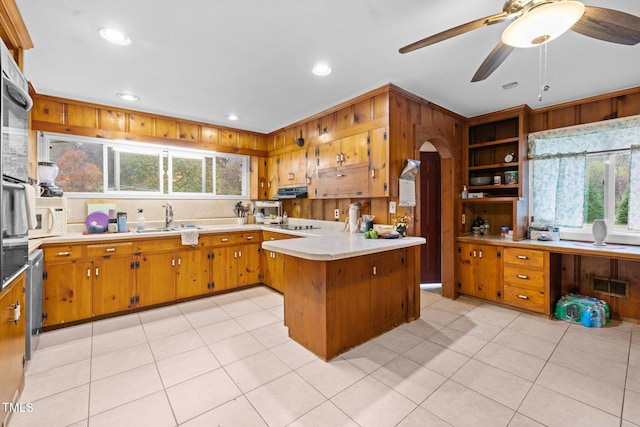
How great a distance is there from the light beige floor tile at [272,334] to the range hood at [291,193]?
1854mm

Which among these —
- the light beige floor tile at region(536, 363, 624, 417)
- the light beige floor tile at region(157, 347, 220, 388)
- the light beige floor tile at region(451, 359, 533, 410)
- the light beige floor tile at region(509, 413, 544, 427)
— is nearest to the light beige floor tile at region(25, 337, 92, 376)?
the light beige floor tile at region(157, 347, 220, 388)

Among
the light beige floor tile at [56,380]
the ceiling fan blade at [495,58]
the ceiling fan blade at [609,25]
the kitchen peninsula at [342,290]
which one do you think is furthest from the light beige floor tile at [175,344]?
the ceiling fan blade at [609,25]

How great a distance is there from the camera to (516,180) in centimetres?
366

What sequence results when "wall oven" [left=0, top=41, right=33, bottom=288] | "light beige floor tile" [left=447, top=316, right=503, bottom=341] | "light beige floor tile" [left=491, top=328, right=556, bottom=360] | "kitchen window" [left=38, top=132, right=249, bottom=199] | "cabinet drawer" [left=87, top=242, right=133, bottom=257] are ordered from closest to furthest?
"wall oven" [left=0, top=41, right=33, bottom=288]
"light beige floor tile" [left=491, top=328, right=556, bottom=360]
"light beige floor tile" [left=447, top=316, right=503, bottom=341]
"cabinet drawer" [left=87, top=242, right=133, bottom=257]
"kitchen window" [left=38, top=132, right=249, bottom=199]

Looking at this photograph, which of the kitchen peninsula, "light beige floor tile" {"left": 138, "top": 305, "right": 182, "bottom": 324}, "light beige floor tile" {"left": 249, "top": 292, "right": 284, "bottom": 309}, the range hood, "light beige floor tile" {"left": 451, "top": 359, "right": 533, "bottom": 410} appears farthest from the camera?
the range hood

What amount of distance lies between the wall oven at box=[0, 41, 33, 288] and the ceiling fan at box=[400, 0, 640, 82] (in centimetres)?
231

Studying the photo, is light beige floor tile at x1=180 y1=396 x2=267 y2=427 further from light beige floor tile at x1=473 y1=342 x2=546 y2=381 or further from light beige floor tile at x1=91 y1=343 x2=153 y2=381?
light beige floor tile at x1=473 y1=342 x2=546 y2=381

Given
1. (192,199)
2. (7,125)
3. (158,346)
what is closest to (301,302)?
(158,346)

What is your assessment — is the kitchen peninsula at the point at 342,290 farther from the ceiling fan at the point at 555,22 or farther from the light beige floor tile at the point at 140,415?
the ceiling fan at the point at 555,22

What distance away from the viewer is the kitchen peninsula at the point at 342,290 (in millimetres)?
2287

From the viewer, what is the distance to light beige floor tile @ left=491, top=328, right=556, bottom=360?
2.42 metres

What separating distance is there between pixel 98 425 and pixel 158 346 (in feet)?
3.07

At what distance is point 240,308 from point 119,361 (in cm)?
133

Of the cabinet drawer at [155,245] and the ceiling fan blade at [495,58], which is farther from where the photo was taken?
the cabinet drawer at [155,245]
